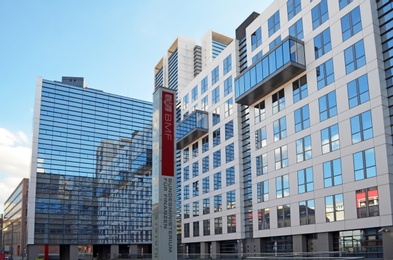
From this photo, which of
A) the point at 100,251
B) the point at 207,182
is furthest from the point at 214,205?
the point at 100,251

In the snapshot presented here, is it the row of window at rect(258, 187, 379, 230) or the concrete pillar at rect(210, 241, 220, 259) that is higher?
the row of window at rect(258, 187, 379, 230)

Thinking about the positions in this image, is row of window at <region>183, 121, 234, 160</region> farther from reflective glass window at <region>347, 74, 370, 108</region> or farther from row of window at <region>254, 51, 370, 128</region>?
reflective glass window at <region>347, 74, 370, 108</region>

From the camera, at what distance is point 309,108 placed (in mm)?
40531

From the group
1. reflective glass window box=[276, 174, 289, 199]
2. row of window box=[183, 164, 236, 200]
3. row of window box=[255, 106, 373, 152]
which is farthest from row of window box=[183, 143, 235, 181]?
reflective glass window box=[276, 174, 289, 199]

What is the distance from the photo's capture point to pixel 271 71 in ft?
142

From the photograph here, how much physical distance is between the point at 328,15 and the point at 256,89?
1037 cm

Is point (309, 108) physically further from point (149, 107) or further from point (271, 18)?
point (149, 107)

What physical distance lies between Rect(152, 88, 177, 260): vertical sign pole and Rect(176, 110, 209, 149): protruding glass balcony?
36.4 m

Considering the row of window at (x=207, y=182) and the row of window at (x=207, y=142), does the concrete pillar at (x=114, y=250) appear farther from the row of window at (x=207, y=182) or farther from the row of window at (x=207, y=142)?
the row of window at (x=207, y=142)

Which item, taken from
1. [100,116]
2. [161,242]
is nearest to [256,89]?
[161,242]

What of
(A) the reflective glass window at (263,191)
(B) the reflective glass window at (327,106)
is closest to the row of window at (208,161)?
(A) the reflective glass window at (263,191)

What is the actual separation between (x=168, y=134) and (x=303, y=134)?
20.3 meters

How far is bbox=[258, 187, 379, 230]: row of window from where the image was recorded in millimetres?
33250

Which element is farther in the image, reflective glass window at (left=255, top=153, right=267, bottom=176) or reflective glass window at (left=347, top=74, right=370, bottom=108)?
reflective glass window at (left=255, top=153, right=267, bottom=176)
